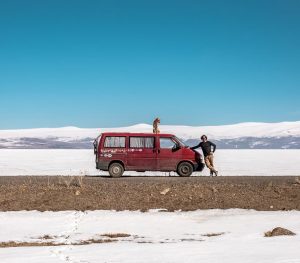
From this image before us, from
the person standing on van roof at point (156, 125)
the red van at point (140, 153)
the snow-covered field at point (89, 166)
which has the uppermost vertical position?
the person standing on van roof at point (156, 125)

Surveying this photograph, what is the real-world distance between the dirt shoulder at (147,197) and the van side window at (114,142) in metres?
5.25

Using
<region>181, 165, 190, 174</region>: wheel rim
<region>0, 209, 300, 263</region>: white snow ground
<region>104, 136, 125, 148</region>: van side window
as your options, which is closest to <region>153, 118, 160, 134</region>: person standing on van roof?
<region>104, 136, 125, 148</region>: van side window

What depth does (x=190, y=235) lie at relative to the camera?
1280 centimetres

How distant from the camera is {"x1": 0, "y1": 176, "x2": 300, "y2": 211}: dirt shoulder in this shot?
1593 cm

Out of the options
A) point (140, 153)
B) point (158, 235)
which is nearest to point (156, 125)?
point (140, 153)

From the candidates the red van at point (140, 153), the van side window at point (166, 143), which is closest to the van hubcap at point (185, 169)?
the red van at point (140, 153)

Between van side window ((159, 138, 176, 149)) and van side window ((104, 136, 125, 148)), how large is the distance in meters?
1.69

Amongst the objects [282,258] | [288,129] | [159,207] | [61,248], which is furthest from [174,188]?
[288,129]

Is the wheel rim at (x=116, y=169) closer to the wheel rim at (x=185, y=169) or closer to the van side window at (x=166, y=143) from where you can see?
the van side window at (x=166, y=143)

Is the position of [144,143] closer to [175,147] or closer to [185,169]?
[175,147]

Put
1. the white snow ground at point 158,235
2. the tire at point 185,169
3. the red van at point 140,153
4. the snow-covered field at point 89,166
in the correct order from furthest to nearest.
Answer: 1. the snow-covered field at point 89,166
2. the tire at point 185,169
3. the red van at point 140,153
4. the white snow ground at point 158,235

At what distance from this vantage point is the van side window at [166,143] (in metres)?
23.7

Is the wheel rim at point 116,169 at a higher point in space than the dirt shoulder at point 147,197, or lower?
higher

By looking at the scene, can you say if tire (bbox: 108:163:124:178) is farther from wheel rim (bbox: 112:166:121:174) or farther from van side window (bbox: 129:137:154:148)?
van side window (bbox: 129:137:154:148)
